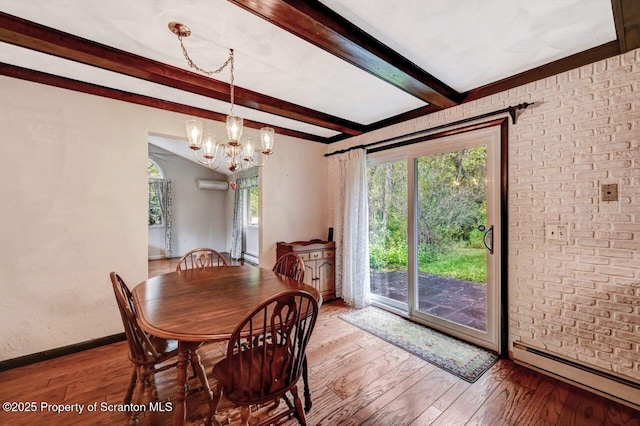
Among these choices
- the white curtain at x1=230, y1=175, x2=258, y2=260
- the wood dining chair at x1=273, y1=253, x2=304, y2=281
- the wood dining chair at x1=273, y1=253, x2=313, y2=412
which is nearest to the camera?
the wood dining chair at x1=273, y1=253, x2=313, y2=412

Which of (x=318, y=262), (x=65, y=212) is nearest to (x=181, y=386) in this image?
(x=65, y=212)

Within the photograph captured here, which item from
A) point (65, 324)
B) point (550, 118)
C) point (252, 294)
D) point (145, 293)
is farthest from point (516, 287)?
point (65, 324)

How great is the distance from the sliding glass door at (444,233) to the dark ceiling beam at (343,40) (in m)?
0.82

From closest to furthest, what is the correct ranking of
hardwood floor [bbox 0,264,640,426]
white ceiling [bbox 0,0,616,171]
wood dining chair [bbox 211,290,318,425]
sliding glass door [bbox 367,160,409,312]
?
wood dining chair [bbox 211,290,318,425] < white ceiling [bbox 0,0,616,171] < hardwood floor [bbox 0,264,640,426] < sliding glass door [bbox 367,160,409,312]

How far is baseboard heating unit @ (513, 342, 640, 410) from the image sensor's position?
1.75m

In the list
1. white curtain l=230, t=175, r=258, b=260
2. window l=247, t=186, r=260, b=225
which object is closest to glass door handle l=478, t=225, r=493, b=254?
window l=247, t=186, r=260, b=225

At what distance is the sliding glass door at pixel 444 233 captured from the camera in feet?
8.16

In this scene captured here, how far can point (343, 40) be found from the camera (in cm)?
165

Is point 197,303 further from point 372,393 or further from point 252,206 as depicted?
point 252,206

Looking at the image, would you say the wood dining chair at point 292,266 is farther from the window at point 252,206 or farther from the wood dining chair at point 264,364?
the window at point 252,206

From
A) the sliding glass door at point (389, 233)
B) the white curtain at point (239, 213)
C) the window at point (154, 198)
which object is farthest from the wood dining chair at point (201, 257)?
the window at point (154, 198)

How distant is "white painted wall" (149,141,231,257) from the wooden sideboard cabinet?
15.9 ft

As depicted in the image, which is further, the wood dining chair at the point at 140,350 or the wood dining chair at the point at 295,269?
the wood dining chair at the point at 295,269

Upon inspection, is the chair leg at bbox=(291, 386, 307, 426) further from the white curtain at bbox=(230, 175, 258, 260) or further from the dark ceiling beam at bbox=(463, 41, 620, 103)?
the white curtain at bbox=(230, 175, 258, 260)
